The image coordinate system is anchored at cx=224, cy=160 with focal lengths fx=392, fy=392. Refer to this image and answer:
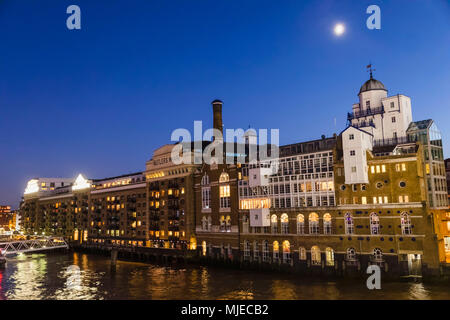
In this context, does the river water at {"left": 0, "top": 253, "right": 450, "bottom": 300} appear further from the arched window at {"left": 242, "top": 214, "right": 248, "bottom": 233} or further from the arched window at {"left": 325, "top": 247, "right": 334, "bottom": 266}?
the arched window at {"left": 242, "top": 214, "right": 248, "bottom": 233}

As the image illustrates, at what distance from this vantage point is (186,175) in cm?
10081

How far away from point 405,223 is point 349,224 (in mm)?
8907

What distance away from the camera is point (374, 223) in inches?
2554

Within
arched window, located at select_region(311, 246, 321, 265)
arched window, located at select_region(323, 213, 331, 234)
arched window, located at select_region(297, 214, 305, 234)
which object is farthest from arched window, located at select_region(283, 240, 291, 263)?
arched window, located at select_region(323, 213, 331, 234)

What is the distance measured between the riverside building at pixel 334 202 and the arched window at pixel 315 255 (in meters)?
0.18

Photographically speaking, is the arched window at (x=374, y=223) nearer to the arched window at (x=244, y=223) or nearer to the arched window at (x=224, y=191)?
the arched window at (x=244, y=223)

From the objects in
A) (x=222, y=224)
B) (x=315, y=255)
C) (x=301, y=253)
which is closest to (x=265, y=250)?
(x=301, y=253)

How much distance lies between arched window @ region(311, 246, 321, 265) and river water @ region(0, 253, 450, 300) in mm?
5106

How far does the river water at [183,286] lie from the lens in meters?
55.3

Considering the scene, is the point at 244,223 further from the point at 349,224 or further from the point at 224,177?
the point at 349,224

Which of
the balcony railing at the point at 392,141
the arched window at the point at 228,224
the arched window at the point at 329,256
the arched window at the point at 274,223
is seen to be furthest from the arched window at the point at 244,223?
the balcony railing at the point at 392,141

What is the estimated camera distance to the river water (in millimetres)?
55344
